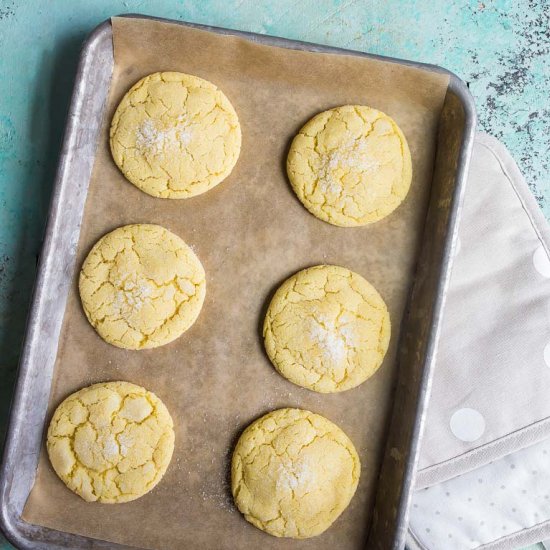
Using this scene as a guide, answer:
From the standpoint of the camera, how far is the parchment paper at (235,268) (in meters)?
1.72

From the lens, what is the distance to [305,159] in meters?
1.75

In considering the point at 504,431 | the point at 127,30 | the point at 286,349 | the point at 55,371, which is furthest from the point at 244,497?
the point at 127,30

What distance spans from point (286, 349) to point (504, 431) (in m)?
0.64

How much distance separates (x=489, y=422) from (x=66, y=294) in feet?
4.03

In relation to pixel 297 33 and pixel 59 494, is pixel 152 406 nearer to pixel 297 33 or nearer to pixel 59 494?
pixel 59 494

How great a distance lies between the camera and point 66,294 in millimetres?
1764

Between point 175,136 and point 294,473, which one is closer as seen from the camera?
point 294,473

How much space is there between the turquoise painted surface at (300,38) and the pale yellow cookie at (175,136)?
0.23 meters

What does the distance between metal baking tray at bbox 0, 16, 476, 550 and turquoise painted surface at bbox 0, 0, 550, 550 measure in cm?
16

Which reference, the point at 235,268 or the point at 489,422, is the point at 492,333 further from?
the point at 235,268

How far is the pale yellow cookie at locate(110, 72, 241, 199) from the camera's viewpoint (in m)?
1.75

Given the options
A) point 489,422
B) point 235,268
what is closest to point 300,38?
point 235,268

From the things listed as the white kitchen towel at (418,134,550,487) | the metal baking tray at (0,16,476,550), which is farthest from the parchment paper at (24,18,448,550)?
the white kitchen towel at (418,134,550,487)

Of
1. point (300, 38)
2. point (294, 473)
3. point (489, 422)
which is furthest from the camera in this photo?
point (300, 38)
